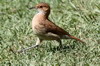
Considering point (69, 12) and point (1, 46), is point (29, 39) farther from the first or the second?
point (69, 12)

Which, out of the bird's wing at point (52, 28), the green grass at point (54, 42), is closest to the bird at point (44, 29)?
the bird's wing at point (52, 28)

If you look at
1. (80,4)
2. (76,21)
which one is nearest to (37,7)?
(76,21)

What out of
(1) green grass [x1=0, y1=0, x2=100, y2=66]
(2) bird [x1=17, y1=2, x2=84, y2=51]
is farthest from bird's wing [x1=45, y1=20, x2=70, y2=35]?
(1) green grass [x1=0, y1=0, x2=100, y2=66]

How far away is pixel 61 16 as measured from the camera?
1020 cm

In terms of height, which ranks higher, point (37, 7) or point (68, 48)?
point (37, 7)

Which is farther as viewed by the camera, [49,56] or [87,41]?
[87,41]

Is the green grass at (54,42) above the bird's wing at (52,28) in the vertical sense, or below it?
below

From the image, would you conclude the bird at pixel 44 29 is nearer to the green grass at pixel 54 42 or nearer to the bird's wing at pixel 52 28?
the bird's wing at pixel 52 28

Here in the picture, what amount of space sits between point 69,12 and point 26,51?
7.12 feet

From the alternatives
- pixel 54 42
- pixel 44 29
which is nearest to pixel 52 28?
pixel 44 29

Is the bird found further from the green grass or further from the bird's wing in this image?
the green grass

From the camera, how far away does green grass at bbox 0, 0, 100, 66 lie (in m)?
7.75

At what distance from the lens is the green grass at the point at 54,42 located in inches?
305

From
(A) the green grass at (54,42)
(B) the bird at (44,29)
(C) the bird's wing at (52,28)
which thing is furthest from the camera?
(C) the bird's wing at (52,28)
